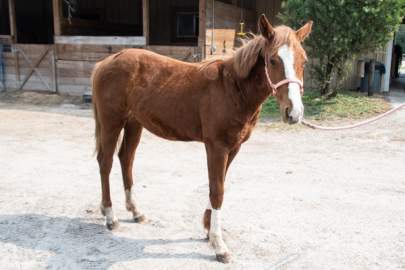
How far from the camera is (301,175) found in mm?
5031

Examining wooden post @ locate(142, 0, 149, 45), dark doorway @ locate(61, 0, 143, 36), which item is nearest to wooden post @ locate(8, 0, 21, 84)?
dark doorway @ locate(61, 0, 143, 36)

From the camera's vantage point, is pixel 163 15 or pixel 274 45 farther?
pixel 163 15

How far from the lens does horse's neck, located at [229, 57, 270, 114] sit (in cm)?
287

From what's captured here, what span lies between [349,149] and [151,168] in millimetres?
3185

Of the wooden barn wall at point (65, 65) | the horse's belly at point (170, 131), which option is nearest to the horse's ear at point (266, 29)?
the horse's belly at point (170, 131)

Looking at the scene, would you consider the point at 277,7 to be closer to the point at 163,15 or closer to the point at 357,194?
the point at 163,15

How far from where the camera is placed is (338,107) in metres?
9.25

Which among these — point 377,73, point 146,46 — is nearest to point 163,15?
point 146,46

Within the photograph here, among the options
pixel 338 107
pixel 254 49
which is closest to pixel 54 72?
pixel 338 107

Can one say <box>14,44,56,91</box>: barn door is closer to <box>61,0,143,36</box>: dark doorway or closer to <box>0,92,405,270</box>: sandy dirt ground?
<box>61,0,143,36</box>: dark doorway

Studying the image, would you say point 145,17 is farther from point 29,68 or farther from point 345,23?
point 345,23

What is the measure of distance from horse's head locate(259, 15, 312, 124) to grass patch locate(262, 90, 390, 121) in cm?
612

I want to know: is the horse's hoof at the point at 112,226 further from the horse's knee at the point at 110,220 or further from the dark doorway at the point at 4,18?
the dark doorway at the point at 4,18

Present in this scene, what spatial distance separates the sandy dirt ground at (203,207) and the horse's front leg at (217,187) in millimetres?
106
